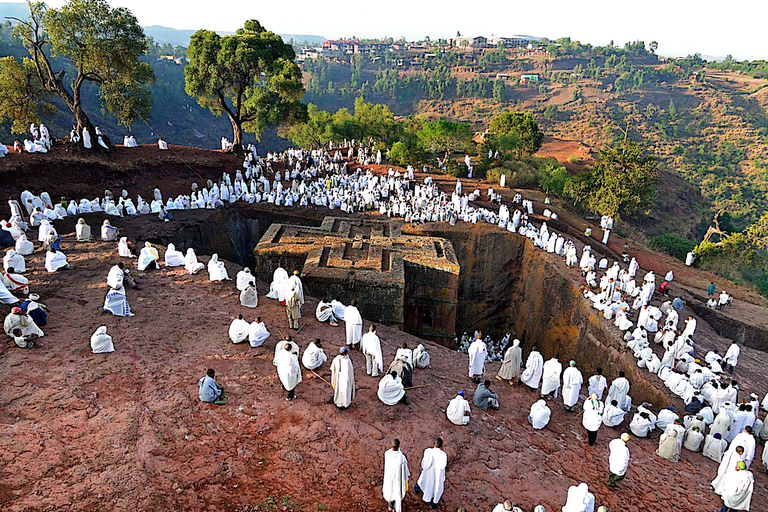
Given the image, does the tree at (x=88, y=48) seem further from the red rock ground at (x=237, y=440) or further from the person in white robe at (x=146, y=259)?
the red rock ground at (x=237, y=440)

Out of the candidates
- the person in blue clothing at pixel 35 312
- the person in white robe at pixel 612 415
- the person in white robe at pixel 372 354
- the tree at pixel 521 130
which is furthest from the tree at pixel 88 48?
the tree at pixel 521 130

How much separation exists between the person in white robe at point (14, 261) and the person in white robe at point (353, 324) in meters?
8.24

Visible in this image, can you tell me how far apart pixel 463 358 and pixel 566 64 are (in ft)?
378

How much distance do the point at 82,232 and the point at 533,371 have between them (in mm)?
13633

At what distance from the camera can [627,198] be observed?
28.3 meters

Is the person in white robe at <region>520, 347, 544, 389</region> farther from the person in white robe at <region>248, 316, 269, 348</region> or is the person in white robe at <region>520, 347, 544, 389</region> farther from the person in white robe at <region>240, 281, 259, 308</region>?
the person in white robe at <region>240, 281, 259, 308</region>

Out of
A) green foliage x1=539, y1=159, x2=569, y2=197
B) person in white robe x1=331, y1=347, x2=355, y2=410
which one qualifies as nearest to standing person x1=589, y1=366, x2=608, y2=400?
person in white robe x1=331, y1=347, x2=355, y2=410

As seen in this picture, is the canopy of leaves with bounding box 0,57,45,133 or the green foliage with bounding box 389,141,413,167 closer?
the canopy of leaves with bounding box 0,57,45,133

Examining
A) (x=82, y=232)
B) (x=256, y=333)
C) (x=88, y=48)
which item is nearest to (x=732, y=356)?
(x=256, y=333)

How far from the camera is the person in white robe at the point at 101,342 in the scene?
8.70 m

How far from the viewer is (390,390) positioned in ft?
27.0

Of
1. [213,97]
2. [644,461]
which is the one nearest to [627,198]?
[644,461]

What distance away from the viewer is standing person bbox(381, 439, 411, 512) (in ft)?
19.9

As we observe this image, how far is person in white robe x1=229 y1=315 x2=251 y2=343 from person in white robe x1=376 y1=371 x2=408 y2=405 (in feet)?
10.6
